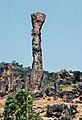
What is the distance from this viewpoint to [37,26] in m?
93.9

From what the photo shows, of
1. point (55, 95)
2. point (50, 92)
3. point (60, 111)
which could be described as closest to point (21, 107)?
point (60, 111)

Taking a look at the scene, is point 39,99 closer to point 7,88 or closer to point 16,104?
point 7,88

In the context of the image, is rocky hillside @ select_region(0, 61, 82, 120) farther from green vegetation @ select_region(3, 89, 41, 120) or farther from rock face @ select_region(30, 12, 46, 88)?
green vegetation @ select_region(3, 89, 41, 120)

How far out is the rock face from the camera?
90.7m

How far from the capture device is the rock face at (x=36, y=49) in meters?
90.7

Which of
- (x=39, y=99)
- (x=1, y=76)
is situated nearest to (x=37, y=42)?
(x=1, y=76)

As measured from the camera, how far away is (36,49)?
92.9m

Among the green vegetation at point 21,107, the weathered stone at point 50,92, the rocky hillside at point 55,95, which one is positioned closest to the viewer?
the green vegetation at point 21,107

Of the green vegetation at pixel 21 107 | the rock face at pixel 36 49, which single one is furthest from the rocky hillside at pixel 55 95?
the green vegetation at pixel 21 107

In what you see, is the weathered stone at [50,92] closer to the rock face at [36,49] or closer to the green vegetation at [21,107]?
the rock face at [36,49]

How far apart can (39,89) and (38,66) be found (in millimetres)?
4671

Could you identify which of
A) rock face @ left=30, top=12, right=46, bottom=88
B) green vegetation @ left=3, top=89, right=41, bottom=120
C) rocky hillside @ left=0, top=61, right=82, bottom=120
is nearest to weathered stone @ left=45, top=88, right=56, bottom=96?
rocky hillside @ left=0, top=61, right=82, bottom=120

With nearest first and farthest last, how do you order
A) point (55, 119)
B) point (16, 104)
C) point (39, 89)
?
1. point (16, 104)
2. point (55, 119)
3. point (39, 89)

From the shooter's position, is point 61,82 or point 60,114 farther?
point 61,82
